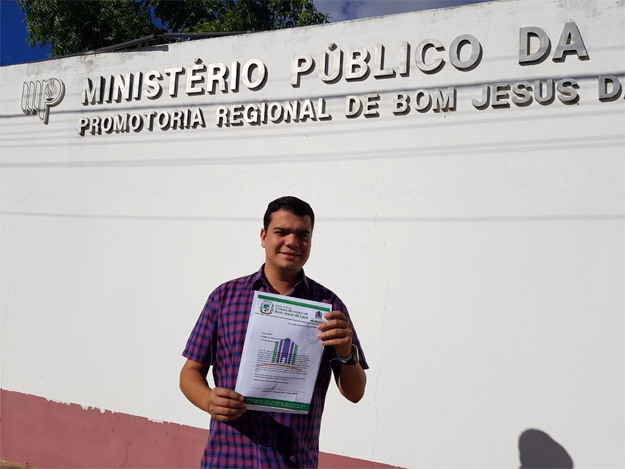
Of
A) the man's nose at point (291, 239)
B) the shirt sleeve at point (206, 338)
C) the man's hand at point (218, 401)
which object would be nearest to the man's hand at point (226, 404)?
the man's hand at point (218, 401)

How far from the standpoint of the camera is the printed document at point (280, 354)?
5.67 feet

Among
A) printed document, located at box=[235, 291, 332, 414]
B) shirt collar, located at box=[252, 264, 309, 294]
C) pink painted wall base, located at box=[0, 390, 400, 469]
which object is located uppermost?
shirt collar, located at box=[252, 264, 309, 294]

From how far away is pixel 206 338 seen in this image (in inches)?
75.9

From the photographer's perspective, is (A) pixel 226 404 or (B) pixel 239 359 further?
(B) pixel 239 359

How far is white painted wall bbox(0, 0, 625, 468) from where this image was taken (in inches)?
119

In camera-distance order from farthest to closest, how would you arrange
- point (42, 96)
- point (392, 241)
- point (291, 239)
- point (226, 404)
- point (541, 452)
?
point (42, 96)
point (392, 241)
point (541, 452)
point (291, 239)
point (226, 404)

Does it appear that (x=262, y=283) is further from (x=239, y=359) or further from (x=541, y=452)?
(x=541, y=452)

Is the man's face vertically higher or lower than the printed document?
higher

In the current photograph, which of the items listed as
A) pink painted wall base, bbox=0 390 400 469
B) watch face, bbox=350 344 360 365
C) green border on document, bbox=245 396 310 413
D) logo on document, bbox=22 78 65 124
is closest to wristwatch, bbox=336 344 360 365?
watch face, bbox=350 344 360 365

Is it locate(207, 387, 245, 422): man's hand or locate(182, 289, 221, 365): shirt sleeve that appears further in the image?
locate(182, 289, 221, 365): shirt sleeve

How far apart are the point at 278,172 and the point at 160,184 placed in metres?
0.98

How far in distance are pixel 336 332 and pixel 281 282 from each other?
337 mm

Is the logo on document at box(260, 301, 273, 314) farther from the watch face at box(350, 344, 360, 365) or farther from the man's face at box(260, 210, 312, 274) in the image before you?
the watch face at box(350, 344, 360, 365)

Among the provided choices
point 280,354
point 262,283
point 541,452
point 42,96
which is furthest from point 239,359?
point 42,96
